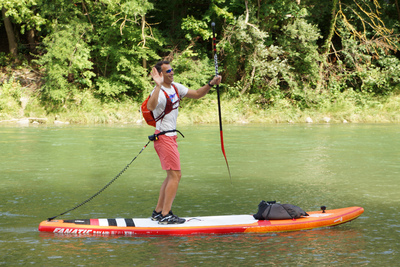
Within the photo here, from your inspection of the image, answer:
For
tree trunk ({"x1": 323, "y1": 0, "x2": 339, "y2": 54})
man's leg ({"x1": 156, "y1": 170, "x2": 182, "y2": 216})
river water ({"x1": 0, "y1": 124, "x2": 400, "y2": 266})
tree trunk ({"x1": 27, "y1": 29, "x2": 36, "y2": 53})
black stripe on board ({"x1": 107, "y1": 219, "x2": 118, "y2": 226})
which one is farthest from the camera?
tree trunk ({"x1": 27, "y1": 29, "x2": 36, "y2": 53})

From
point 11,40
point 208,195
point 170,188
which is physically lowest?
point 208,195

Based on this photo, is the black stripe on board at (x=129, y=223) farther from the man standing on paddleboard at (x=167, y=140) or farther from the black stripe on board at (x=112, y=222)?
the man standing on paddleboard at (x=167, y=140)

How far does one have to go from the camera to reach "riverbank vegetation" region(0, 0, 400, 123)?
2572cm

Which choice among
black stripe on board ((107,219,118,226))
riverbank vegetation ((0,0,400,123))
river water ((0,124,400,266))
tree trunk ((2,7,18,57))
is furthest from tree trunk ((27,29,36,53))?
black stripe on board ((107,219,118,226))

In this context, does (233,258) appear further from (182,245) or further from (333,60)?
(333,60)

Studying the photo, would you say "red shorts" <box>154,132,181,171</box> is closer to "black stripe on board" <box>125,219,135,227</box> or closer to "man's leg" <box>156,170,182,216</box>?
"man's leg" <box>156,170,182,216</box>

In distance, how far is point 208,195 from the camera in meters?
7.72

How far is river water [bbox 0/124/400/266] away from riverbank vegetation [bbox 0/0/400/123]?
10.2m

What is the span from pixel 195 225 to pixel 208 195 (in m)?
2.13

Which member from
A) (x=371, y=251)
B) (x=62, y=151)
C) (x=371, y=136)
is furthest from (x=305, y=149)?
(x=371, y=251)

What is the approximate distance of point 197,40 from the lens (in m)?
29.1

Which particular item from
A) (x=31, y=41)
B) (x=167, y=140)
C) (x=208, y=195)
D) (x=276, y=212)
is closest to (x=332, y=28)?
(x=31, y=41)

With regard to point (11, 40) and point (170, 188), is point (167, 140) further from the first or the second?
point (11, 40)

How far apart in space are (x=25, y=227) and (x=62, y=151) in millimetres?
8082
